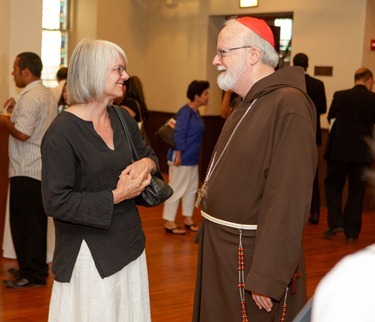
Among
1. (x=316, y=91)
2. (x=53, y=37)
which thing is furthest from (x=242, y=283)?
(x=53, y=37)

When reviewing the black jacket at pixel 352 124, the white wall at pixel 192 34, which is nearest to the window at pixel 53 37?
the white wall at pixel 192 34

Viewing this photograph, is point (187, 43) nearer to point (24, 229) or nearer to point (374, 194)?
point (24, 229)

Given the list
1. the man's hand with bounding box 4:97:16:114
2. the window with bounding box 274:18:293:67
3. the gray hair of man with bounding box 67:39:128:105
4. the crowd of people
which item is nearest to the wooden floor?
the man's hand with bounding box 4:97:16:114

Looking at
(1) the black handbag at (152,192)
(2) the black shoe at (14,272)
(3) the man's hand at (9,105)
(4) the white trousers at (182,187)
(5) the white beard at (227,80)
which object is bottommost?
(2) the black shoe at (14,272)

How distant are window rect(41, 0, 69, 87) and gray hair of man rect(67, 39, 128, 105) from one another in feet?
28.4

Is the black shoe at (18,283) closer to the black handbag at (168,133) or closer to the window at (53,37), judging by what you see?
the black handbag at (168,133)

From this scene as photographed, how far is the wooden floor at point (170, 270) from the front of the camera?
4688mm

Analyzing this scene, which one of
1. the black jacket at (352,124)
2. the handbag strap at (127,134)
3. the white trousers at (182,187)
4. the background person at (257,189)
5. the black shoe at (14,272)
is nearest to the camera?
the background person at (257,189)

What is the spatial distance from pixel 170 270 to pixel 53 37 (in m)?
6.44

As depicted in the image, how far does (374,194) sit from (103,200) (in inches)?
67.3

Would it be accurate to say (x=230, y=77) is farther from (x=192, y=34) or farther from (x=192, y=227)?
(x=192, y=34)

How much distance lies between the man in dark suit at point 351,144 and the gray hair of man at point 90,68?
5.13m

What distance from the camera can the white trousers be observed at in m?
7.23

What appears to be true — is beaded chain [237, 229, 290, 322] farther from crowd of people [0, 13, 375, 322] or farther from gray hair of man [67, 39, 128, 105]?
gray hair of man [67, 39, 128, 105]
